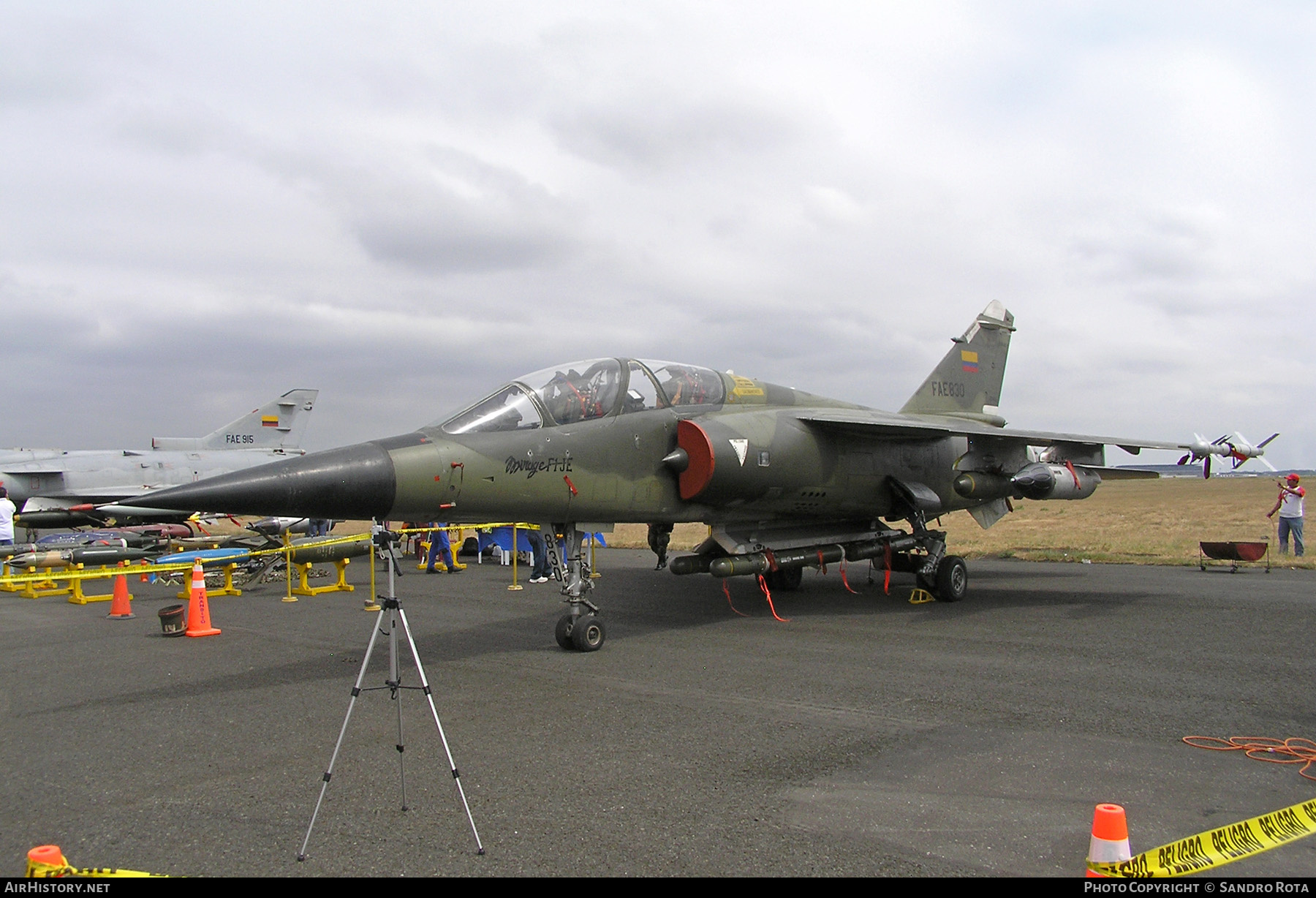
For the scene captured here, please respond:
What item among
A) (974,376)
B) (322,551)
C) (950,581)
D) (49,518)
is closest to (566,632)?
(950,581)

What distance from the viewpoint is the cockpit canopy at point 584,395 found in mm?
7605

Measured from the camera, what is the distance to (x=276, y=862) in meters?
3.36

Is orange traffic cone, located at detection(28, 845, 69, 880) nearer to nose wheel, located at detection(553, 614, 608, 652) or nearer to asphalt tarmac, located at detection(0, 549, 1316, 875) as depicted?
asphalt tarmac, located at detection(0, 549, 1316, 875)

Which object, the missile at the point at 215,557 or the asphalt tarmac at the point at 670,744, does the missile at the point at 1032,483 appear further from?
the missile at the point at 215,557

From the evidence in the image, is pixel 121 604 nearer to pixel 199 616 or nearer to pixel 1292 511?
pixel 199 616

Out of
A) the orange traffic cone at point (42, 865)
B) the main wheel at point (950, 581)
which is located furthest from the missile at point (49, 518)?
the orange traffic cone at point (42, 865)

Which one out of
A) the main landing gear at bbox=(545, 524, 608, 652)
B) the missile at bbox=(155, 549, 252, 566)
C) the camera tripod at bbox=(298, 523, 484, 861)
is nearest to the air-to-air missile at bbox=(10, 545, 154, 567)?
the missile at bbox=(155, 549, 252, 566)

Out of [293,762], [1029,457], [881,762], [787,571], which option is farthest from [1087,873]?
[1029,457]

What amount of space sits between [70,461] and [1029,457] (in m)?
27.4

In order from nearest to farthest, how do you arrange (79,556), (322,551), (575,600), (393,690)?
(393,690) < (575,600) < (322,551) < (79,556)

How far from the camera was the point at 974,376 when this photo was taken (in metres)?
14.3

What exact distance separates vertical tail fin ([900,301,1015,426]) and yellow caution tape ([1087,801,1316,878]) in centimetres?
1020

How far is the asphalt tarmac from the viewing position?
11.5ft

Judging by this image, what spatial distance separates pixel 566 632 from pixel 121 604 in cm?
708
